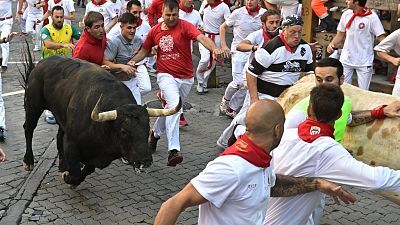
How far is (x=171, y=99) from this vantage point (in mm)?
7965

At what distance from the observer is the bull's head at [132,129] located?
6.20 m

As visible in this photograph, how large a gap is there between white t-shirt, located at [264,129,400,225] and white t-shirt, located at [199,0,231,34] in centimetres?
886

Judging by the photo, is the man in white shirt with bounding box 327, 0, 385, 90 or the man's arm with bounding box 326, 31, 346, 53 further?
the man's arm with bounding box 326, 31, 346, 53

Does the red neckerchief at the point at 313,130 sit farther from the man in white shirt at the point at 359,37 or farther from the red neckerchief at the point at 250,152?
the man in white shirt at the point at 359,37

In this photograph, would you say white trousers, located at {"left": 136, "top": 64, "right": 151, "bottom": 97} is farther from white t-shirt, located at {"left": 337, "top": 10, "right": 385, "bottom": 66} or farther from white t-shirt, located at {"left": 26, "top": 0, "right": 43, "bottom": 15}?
white t-shirt, located at {"left": 26, "top": 0, "right": 43, "bottom": 15}

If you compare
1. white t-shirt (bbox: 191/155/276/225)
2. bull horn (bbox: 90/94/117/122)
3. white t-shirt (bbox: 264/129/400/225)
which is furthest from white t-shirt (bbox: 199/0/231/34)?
white t-shirt (bbox: 191/155/276/225)

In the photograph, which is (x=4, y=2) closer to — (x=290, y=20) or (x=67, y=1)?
(x=67, y=1)

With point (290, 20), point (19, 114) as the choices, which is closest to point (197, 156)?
point (290, 20)

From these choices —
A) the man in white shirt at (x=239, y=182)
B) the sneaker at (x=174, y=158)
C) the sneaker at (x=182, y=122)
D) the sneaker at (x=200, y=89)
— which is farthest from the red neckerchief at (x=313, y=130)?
the sneaker at (x=200, y=89)

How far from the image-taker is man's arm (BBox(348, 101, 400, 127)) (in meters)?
5.03

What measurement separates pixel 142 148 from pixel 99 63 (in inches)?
89.1

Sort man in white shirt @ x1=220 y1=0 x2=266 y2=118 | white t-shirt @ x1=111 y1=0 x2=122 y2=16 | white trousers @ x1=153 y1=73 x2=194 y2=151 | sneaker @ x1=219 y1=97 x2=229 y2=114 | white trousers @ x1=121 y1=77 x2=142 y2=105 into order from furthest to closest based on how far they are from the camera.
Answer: white t-shirt @ x1=111 y1=0 x2=122 y2=16 < sneaker @ x1=219 y1=97 x2=229 y2=114 < man in white shirt @ x1=220 y1=0 x2=266 y2=118 < white trousers @ x1=121 y1=77 x2=142 y2=105 < white trousers @ x1=153 y1=73 x2=194 y2=151

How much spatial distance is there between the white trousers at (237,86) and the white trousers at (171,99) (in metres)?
1.73

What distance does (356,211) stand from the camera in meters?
6.60
